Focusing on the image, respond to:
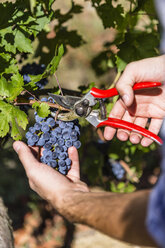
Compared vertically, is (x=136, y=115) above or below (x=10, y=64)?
below

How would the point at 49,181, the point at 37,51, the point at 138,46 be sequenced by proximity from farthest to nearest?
the point at 37,51
the point at 138,46
the point at 49,181

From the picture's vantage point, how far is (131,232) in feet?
3.43

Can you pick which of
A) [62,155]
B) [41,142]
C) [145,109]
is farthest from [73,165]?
[145,109]

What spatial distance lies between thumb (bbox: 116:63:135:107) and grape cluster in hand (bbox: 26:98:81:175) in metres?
0.36

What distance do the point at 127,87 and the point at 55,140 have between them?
55cm

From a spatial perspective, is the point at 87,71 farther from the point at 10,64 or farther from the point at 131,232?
the point at 131,232

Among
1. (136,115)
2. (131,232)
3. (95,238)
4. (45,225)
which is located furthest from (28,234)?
(131,232)

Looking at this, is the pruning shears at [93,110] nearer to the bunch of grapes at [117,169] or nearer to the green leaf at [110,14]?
the green leaf at [110,14]

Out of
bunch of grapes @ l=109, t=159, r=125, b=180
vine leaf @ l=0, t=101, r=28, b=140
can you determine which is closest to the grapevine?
vine leaf @ l=0, t=101, r=28, b=140

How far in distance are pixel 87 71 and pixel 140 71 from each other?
9.17 feet

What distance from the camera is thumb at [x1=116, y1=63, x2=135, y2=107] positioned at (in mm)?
1826

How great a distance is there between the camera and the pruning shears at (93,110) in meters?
1.83

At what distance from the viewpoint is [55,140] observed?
1777mm

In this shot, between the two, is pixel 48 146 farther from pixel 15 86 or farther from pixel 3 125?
pixel 15 86
